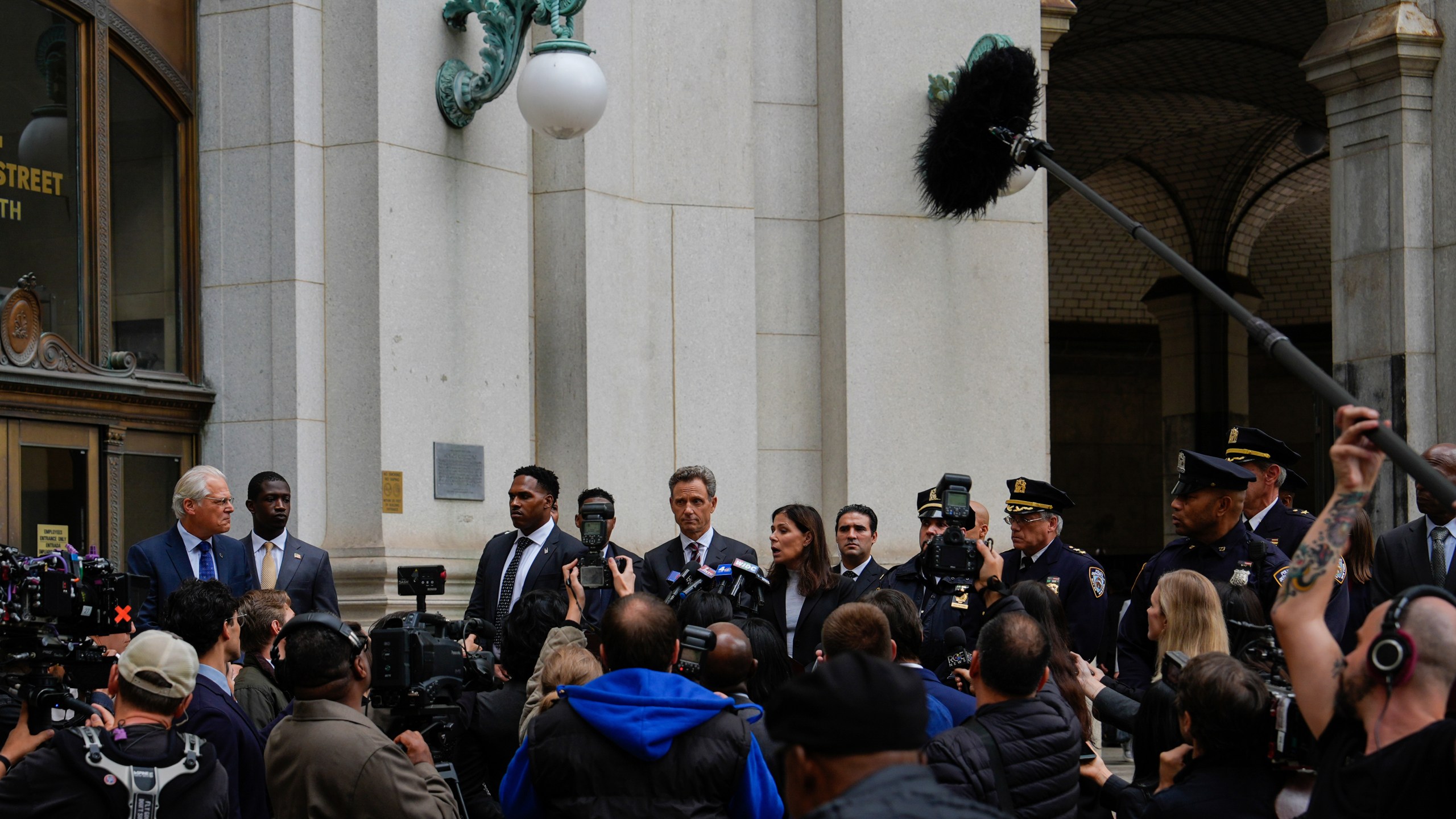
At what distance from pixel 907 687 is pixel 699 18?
28.6ft

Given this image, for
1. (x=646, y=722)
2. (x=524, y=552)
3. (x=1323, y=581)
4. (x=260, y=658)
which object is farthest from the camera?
(x=524, y=552)

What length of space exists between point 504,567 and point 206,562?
56.6 inches

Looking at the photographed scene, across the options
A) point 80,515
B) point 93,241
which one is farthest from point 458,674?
point 93,241

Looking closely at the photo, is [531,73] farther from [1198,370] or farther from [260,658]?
[1198,370]

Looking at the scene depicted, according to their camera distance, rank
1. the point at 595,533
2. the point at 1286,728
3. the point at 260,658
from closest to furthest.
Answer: the point at 1286,728
the point at 260,658
the point at 595,533

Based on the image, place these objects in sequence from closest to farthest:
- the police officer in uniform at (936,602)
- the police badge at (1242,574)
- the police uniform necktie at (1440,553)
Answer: the police badge at (1242,574) → the police officer in uniform at (936,602) → the police uniform necktie at (1440,553)

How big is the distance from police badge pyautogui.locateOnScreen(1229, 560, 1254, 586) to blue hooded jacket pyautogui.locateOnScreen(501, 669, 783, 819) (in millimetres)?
2322

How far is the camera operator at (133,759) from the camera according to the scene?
4.38 m

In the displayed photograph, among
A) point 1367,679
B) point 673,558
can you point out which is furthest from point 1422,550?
point 1367,679

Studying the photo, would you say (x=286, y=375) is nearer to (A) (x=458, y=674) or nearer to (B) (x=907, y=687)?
(A) (x=458, y=674)

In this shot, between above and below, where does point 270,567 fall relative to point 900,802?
below

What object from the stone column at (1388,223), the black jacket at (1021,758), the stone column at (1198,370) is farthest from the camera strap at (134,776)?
the stone column at (1198,370)

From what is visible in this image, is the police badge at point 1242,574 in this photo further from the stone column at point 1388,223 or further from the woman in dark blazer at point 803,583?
the stone column at point 1388,223

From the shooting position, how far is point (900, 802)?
2.51 metres
